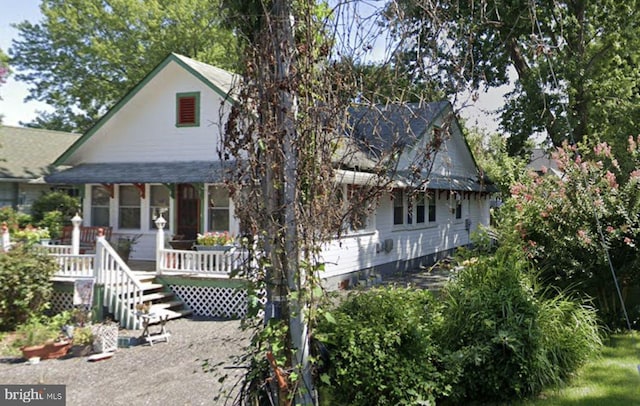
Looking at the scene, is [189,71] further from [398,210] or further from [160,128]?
[398,210]

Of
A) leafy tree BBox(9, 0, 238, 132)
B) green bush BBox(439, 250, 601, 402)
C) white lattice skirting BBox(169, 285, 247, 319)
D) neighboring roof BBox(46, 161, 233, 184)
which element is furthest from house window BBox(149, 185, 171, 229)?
leafy tree BBox(9, 0, 238, 132)

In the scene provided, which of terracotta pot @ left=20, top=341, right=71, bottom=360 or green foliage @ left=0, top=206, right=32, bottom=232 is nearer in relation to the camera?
terracotta pot @ left=20, top=341, right=71, bottom=360

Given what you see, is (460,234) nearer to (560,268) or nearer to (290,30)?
(560,268)

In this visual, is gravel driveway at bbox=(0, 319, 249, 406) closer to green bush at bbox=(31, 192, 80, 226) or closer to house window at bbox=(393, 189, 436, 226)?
house window at bbox=(393, 189, 436, 226)

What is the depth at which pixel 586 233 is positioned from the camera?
24.3ft

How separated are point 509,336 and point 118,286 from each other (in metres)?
8.49

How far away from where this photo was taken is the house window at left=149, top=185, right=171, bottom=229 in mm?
15281

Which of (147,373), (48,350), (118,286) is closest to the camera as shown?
(147,373)

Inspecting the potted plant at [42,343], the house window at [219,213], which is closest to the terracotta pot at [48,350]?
the potted plant at [42,343]

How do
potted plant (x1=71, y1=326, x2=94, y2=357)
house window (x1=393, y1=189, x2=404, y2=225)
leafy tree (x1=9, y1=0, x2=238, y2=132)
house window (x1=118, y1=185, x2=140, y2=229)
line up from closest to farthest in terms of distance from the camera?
potted plant (x1=71, y1=326, x2=94, y2=357) < house window (x1=118, y1=185, x2=140, y2=229) < house window (x1=393, y1=189, x2=404, y2=225) < leafy tree (x1=9, y1=0, x2=238, y2=132)

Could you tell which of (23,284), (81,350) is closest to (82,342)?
(81,350)

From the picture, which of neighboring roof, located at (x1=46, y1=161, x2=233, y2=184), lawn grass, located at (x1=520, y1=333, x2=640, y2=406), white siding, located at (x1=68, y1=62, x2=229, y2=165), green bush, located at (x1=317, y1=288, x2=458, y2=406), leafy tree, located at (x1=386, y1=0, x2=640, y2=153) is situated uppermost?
leafy tree, located at (x1=386, y1=0, x2=640, y2=153)

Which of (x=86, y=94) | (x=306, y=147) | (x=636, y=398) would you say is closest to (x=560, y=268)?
(x=636, y=398)

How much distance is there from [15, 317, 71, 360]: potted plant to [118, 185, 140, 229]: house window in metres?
6.48
